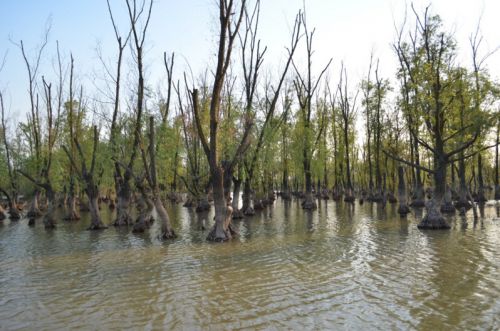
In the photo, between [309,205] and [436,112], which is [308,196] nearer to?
[309,205]

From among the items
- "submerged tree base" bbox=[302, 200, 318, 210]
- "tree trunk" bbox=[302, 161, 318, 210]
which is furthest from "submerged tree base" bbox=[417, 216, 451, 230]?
"tree trunk" bbox=[302, 161, 318, 210]

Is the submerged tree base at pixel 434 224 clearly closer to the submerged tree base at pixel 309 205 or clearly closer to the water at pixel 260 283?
the water at pixel 260 283

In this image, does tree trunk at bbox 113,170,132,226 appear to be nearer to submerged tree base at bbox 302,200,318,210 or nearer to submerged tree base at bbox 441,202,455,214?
submerged tree base at bbox 302,200,318,210

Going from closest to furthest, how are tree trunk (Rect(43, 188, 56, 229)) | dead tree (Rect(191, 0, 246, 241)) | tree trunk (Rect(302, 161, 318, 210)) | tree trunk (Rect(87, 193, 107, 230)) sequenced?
1. dead tree (Rect(191, 0, 246, 241))
2. tree trunk (Rect(87, 193, 107, 230))
3. tree trunk (Rect(43, 188, 56, 229))
4. tree trunk (Rect(302, 161, 318, 210))

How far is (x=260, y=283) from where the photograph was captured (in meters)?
9.38

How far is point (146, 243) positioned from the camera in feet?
54.4

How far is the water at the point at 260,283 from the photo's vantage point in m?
7.02

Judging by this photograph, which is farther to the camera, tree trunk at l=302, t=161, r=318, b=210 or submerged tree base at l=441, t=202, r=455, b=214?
tree trunk at l=302, t=161, r=318, b=210

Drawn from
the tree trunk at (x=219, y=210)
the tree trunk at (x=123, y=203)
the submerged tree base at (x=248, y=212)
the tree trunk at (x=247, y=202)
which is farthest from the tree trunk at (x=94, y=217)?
the tree trunk at (x=247, y=202)

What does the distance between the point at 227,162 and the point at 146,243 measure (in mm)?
4999

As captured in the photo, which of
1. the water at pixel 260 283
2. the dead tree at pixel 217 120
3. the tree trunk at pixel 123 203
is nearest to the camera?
the water at pixel 260 283

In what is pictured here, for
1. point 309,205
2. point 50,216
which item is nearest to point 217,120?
point 50,216

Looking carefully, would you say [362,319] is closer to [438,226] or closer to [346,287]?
[346,287]

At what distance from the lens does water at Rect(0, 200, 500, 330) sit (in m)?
7.02
